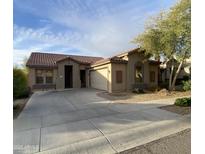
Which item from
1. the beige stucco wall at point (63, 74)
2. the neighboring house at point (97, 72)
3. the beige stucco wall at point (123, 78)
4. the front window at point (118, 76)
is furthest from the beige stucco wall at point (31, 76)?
the front window at point (118, 76)

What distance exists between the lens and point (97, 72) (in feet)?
62.8

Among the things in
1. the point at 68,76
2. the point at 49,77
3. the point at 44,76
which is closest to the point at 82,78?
the point at 68,76

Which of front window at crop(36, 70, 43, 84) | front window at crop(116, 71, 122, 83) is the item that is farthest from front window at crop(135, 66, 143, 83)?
front window at crop(36, 70, 43, 84)

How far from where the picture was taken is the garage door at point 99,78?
1722cm

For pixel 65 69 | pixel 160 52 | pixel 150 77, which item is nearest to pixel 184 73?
pixel 150 77

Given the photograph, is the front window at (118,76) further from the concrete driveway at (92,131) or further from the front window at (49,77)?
the front window at (49,77)

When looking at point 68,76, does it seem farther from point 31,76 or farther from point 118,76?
point 118,76

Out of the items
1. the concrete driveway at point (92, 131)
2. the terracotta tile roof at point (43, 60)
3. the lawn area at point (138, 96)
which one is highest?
the terracotta tile roof at point (43, 60)

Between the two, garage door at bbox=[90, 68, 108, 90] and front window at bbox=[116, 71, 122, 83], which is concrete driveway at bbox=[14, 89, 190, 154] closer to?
front window at bbox=[116, 71, 122, 83]

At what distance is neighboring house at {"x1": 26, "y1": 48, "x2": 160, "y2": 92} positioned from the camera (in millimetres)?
16203

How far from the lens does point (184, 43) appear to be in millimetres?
14102

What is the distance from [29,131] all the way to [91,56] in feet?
73.8

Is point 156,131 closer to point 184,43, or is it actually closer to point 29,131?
point 29,131
